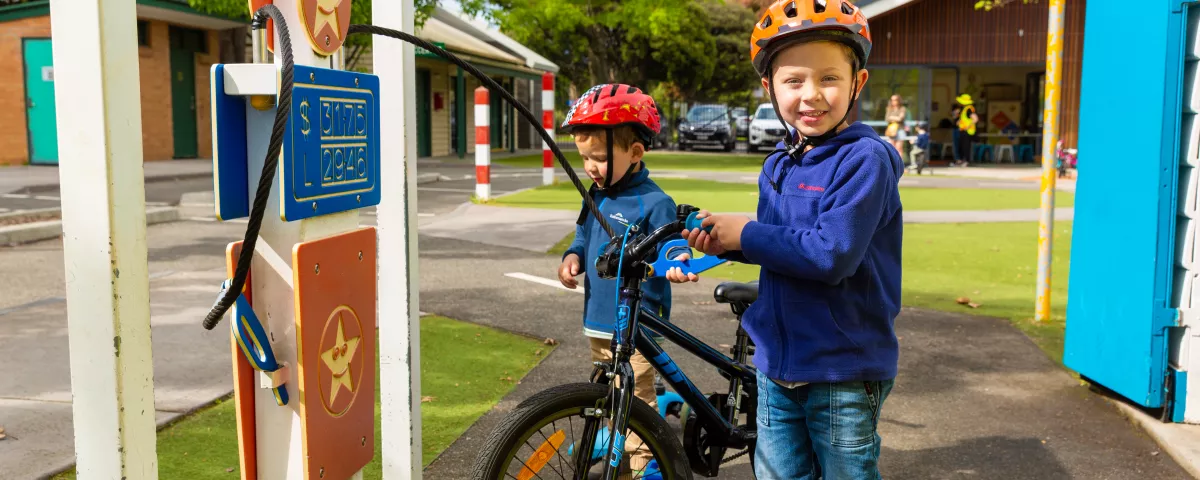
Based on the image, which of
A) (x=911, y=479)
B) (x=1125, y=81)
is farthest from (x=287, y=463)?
(x=1125, y=81)

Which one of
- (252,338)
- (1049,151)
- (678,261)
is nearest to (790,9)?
(678,261)

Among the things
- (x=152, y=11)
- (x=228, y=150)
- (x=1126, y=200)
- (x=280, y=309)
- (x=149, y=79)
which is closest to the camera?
(x=228, y=150)

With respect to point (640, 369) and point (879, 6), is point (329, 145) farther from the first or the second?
point (879, 6)

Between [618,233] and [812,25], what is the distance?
1204mm

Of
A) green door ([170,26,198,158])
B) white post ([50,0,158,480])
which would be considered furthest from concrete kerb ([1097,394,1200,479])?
green door ([170,26,198,158])

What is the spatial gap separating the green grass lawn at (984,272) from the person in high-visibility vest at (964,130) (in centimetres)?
1621

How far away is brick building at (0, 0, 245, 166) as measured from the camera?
20.5 m

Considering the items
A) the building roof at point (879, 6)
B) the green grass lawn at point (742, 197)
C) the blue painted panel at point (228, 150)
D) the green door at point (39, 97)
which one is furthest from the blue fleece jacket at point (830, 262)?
the building roof at point (879, 6)

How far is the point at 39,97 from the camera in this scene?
67.4ft

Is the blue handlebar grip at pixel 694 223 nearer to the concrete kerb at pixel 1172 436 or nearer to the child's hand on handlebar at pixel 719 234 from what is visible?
the child's hand on handlebar at pixel 719 234

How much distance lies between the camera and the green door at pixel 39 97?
20.5 metres

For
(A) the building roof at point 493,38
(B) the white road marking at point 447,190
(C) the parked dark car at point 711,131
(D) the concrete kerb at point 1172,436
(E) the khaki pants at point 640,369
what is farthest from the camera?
(C) the parked dark car at point 711,131

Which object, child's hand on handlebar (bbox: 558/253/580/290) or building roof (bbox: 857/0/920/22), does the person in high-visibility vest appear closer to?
building roof (bbox: 857/0/920/22)

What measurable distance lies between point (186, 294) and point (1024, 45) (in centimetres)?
2440
